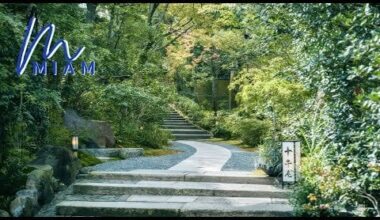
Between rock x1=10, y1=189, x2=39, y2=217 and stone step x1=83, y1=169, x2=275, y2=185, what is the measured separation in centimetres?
148

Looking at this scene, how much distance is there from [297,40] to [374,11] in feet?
7.44

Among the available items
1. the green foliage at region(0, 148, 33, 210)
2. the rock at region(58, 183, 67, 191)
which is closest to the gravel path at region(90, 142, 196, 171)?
the rock at region(58, 183, 67, 191)

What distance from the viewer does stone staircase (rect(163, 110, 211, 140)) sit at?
1856cm

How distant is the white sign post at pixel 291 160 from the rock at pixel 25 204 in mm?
3525

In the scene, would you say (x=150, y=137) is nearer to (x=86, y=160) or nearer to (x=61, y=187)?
(x=86, y=160)

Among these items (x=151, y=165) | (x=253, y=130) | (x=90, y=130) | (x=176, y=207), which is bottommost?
(x=176, y=207)

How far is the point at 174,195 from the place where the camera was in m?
6.56

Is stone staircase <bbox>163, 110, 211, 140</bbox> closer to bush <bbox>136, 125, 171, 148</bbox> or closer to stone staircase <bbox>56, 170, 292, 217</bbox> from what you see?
bush <bbox>136, 125, 171, 148</bbox>

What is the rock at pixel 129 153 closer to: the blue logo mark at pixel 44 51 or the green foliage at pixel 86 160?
the green foliage at pixel 86 160

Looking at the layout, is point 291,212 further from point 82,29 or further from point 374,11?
point 82,29

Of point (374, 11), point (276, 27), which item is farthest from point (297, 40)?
point (374, 11)

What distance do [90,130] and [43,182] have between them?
13.4 ft

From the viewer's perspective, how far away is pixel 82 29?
7.71 metres

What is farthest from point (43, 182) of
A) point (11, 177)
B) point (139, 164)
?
point (139, 164)
